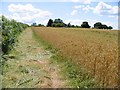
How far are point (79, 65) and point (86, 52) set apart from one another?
2.14 ft

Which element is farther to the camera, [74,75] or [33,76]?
[33,76]

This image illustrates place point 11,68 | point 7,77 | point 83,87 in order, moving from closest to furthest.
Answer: point 83,87
point 7,77
point 11,68

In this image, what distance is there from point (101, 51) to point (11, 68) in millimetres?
3612

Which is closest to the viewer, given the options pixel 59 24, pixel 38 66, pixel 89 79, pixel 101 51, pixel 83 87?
pixel 83 87

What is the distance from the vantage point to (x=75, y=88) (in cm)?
892

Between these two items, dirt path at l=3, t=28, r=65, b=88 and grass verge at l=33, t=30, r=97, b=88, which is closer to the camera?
grass verge at l=33, t=30, r=97, b=88

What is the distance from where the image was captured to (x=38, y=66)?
12.8 m

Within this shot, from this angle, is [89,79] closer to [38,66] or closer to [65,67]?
[65,67]

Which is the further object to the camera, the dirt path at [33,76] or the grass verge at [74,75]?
the dirt path at [33,76]

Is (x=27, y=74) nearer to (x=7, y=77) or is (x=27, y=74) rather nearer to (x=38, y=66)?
(x=7, y=77)

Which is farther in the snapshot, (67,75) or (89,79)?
(67,75)

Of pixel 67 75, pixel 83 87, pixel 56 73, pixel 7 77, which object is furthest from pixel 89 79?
pixel 7 77

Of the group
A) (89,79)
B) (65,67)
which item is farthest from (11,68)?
(89,79)

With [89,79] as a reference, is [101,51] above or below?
above
